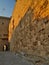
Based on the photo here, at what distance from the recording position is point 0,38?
1539 cm

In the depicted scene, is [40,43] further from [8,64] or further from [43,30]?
[8,64]

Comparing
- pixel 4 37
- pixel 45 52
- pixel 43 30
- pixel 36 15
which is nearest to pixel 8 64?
pixel 45 52

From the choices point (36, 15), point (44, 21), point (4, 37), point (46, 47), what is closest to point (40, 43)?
point (46, 47)

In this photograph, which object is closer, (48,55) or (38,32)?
(48,55)

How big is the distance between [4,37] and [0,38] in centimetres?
50

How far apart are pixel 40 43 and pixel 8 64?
1209mm

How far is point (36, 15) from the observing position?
4355mm

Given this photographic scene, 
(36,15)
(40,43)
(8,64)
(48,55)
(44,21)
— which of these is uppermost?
(36,15)

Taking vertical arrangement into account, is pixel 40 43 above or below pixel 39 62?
above

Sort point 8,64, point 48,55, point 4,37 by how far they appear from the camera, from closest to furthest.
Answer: point 48,55 < point 8,64 < point 4,37

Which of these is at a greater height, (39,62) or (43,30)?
(43,30)

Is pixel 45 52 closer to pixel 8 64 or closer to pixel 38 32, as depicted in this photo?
pixel 38 32

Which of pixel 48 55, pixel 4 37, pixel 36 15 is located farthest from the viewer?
pixel 4 37

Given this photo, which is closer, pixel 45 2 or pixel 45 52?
pixel 45 52
